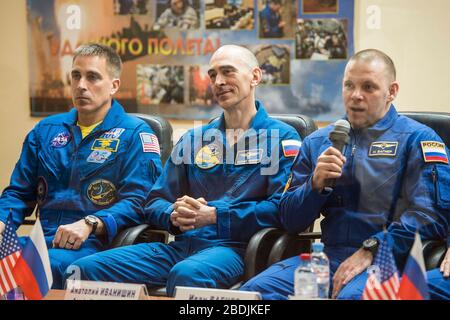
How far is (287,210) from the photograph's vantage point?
2.57 m

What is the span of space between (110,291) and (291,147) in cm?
111

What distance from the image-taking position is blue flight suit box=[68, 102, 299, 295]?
8.55 feet

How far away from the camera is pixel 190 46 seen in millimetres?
3713

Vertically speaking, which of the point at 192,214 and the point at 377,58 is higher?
the point at 377,58

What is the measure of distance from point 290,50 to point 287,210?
4.20ft

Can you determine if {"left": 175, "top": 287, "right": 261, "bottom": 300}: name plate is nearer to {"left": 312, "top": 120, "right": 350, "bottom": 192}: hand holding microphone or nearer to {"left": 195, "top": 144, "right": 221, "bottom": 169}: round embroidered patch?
{"left": 312, "top": 120, "right": 350, "bottom": 192}: hand holding microphone

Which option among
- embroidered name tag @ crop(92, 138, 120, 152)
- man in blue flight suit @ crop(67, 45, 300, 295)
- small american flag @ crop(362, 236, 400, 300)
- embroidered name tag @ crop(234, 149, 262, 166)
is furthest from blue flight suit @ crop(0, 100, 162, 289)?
small american flag @ crop(362, 236, 400, 300)

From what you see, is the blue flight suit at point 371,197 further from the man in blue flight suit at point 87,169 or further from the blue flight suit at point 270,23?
the blue flight suit at point 270,23

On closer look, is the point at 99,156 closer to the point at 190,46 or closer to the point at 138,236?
the point at 138,236

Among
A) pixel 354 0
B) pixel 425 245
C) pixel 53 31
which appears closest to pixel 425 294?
pixel 425 245

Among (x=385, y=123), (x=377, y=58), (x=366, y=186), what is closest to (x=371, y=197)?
(x=366, y=186)

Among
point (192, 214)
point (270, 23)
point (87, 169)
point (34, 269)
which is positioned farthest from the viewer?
point (270, 23)

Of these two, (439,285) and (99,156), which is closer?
(439,285)

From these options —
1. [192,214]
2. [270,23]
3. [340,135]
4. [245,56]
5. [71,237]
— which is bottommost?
[71,237]
